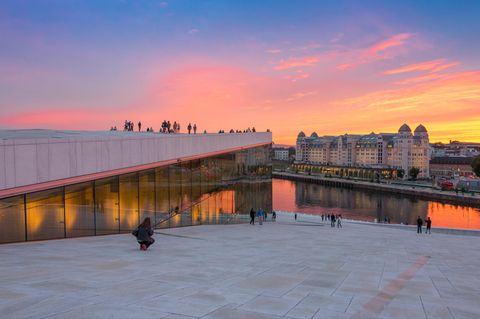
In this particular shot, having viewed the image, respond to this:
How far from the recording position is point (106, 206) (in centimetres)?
1827

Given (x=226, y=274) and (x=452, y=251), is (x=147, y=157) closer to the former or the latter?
(x=226, y=274)

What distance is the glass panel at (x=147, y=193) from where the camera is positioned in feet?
67.6

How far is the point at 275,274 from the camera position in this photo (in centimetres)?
1030

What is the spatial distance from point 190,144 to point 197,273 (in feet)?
47.9

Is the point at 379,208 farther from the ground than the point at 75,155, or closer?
closer

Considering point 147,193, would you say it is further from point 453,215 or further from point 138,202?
point 453,215

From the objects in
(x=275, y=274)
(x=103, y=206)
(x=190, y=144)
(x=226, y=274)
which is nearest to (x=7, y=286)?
(x=226, y=274)

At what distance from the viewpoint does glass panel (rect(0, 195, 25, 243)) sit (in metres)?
14.2

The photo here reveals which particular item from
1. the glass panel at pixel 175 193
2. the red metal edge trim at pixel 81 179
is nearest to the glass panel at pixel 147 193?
the red metal edge trim at pixel 81 179

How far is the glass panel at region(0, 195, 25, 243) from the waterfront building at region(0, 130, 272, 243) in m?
0.03

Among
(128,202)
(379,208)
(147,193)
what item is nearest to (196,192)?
(147,193)

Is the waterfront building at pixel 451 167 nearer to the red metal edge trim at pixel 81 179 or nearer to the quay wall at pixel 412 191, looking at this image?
the quay wall at pixel 412 191

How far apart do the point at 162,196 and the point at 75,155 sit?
26.7 feet

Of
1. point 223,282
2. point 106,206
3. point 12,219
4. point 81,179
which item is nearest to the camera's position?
point 223,282
